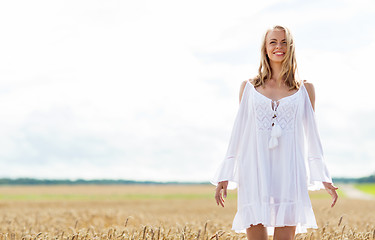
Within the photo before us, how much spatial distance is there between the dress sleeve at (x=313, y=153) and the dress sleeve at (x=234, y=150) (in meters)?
0.56

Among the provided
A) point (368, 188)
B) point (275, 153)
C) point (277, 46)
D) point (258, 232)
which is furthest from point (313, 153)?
point (368, 188)

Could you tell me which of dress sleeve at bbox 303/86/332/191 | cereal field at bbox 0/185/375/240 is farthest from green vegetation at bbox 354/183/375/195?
dress sleeve at bbox 303/86/332/191

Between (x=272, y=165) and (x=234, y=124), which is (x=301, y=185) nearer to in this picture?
(x=272, y=165)

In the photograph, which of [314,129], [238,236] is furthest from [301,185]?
[238,236]

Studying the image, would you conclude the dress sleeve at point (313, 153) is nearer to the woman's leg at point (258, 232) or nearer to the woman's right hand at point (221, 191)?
the woman's leg at point (258, 232)

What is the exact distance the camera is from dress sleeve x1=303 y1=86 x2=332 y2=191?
4660mm

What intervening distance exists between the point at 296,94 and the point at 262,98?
1.04 feet

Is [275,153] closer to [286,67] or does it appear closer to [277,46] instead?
[286,67]

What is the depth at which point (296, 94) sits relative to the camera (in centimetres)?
470

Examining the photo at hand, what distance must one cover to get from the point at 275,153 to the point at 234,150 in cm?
39

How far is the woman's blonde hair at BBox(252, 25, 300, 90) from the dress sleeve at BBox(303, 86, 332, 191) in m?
0.18

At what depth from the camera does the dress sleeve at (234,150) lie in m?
4.71

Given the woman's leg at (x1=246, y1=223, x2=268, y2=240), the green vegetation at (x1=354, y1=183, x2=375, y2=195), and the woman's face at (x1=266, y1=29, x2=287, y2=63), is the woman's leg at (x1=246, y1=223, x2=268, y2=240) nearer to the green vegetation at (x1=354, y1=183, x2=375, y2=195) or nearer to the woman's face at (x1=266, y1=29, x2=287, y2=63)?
the woman's face at (x1=266, y1=29, x2=287, y2=63)

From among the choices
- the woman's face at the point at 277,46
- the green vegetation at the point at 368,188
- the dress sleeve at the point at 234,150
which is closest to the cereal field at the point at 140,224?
the dress sleeve at the point at 234,150
